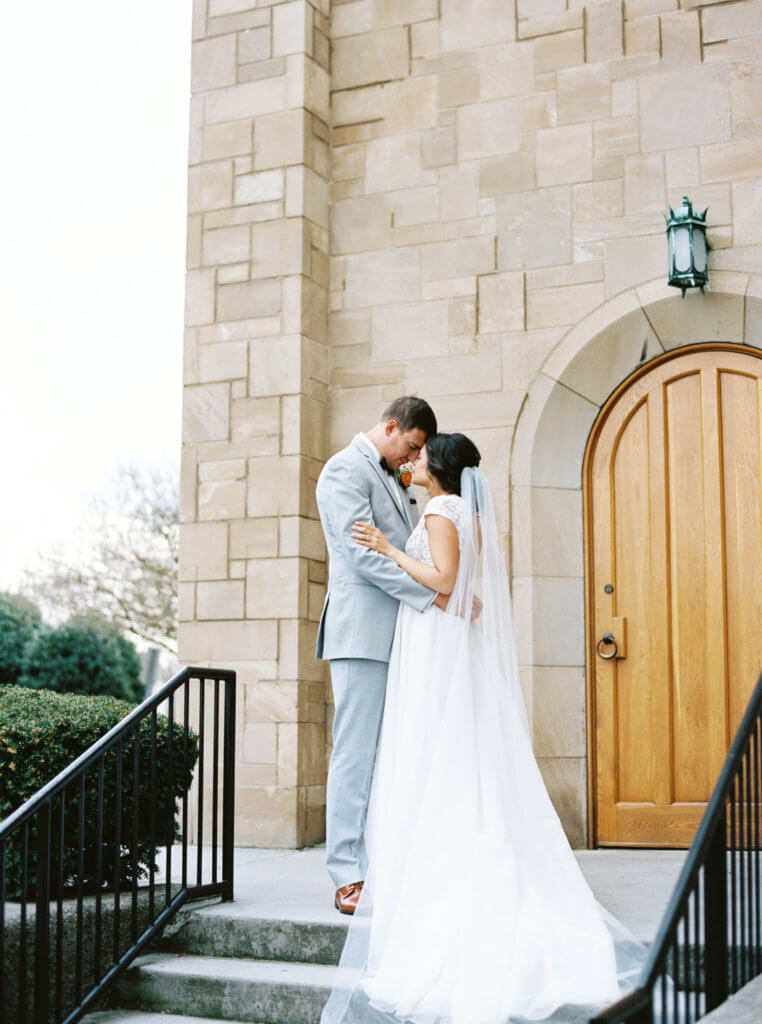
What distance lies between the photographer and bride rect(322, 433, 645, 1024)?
322cm

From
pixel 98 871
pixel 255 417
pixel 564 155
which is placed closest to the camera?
pixel 98 871

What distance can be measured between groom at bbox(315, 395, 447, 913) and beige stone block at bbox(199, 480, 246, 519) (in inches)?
79.3

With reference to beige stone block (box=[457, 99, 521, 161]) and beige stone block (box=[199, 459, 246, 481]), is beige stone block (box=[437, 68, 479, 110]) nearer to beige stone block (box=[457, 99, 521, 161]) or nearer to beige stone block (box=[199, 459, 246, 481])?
beige stone block (box=[457, 99, 521, 161])

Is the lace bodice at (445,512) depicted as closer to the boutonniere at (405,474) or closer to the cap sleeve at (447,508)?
the cap sleeve at (447,508)

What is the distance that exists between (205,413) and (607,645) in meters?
2.53

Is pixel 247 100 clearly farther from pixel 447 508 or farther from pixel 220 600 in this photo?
pixel 447 508

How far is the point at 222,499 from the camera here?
632cm

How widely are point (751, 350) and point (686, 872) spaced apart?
3526mm

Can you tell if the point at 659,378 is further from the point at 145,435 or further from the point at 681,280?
the point at 145,435

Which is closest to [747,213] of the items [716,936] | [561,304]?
[561,304]

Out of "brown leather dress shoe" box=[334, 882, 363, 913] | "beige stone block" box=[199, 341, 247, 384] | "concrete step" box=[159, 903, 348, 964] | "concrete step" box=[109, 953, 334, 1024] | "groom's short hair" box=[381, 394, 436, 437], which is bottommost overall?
"concrete step" box=[109, 953, 334, 1024]

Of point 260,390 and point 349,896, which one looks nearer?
point 349,896

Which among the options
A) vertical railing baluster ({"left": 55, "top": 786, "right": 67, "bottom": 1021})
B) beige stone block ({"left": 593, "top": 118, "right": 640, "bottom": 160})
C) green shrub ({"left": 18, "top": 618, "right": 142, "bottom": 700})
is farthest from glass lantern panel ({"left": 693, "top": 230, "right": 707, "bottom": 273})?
green shrub ({"left": 18, "top": 618, "right": 142, "bottom": 700})

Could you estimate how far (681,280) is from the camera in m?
5.49
